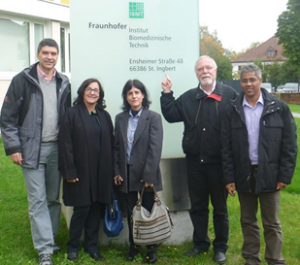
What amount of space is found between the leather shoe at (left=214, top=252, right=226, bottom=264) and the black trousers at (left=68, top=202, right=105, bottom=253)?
129 centimetres

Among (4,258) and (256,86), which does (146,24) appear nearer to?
(256,86)

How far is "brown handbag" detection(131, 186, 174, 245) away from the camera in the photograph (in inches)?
175

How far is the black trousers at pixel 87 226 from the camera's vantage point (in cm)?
462

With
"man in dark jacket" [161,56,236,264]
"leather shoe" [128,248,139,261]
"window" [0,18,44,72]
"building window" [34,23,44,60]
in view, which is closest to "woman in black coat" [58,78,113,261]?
"leather shoe" [128,248,139,261]

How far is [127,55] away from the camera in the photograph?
204 inches

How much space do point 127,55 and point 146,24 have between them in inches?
16.8

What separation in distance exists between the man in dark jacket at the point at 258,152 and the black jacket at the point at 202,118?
0.20 metres

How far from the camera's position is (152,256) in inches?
187

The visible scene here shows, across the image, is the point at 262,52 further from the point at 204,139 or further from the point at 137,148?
the point at 137,148

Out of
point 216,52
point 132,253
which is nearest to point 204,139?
point 132,253

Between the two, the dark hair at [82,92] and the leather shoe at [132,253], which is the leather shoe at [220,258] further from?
the dark hair at [82,92]

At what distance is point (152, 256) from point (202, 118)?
5.13ft

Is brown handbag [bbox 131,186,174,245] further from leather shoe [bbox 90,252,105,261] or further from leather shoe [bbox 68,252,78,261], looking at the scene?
leather shoe [bbox 68,252,78,261]

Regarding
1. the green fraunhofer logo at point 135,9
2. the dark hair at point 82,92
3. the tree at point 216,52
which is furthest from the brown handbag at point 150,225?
the tree at point 216,52
